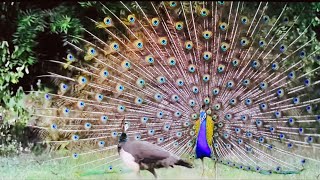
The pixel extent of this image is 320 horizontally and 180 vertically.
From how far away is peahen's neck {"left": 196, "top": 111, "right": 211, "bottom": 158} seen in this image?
4.57 metres

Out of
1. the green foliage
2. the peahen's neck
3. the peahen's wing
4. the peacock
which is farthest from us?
the green foliage

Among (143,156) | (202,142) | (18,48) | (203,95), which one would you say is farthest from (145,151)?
(18,48)

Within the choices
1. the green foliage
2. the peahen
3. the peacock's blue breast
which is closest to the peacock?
the peacock's blue breast

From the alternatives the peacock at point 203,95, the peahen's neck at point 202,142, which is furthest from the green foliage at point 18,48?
the peahen's neck at point 202,142

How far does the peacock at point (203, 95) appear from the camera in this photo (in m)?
4.70

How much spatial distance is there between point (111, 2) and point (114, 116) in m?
1.55

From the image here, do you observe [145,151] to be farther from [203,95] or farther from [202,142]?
[203,95]

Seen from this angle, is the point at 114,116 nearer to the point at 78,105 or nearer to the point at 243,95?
the point at 78,105

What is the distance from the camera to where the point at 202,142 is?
460cm

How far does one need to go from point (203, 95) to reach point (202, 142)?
380 mm

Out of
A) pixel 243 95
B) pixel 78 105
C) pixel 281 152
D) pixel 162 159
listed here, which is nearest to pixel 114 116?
pixel 78 105

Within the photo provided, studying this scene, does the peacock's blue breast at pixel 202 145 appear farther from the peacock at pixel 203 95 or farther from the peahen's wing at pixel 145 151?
the peahen's wing at pixel 145 151

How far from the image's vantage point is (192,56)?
15.8ft

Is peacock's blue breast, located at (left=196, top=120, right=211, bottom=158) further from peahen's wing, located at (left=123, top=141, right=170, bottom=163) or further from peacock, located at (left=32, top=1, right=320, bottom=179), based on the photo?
peahen's wing, located at (left=123, top=141, right=170, bottom=163)
